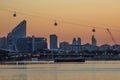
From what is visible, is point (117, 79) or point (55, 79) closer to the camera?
point (117, 79)

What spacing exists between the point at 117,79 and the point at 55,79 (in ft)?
27.6

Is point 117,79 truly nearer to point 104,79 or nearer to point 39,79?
point 104,79

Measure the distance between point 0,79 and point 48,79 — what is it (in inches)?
226

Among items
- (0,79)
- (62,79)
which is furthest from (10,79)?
(62,79)

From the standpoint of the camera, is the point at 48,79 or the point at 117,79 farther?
the point at 48,79

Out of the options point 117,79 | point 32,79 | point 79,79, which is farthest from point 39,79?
point 117,79

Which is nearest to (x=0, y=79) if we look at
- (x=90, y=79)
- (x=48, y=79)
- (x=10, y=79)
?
(x=10, y=79)

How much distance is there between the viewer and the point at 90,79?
7069 centimetres

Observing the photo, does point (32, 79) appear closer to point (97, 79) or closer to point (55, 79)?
point (55, 79)

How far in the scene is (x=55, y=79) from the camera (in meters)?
73.6

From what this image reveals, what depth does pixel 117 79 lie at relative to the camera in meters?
68.8

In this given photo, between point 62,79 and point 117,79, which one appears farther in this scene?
point 62,79

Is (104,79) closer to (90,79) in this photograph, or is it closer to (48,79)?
(90,79)

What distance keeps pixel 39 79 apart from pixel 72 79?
14.3 feet
